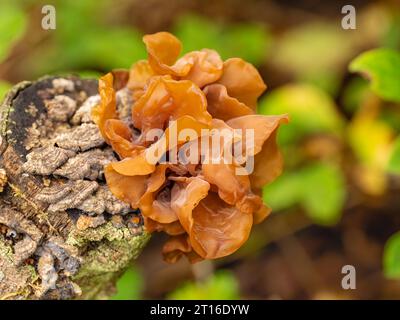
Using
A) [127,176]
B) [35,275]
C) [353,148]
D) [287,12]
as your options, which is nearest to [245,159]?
[127,176]

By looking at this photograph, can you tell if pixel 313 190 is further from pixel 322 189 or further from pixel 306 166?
pixel 306 166

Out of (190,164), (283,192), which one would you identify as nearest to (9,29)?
(190,164)

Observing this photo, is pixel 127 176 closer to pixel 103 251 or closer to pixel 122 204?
pixel 122 204

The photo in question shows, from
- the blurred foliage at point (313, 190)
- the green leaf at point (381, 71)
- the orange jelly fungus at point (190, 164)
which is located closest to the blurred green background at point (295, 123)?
the blurred foliage at point (313, 190)

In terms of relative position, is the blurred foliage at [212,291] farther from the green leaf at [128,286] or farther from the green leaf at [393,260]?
the green leaf at [393,260]

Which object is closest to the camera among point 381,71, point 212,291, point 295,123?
→ point 381,71
